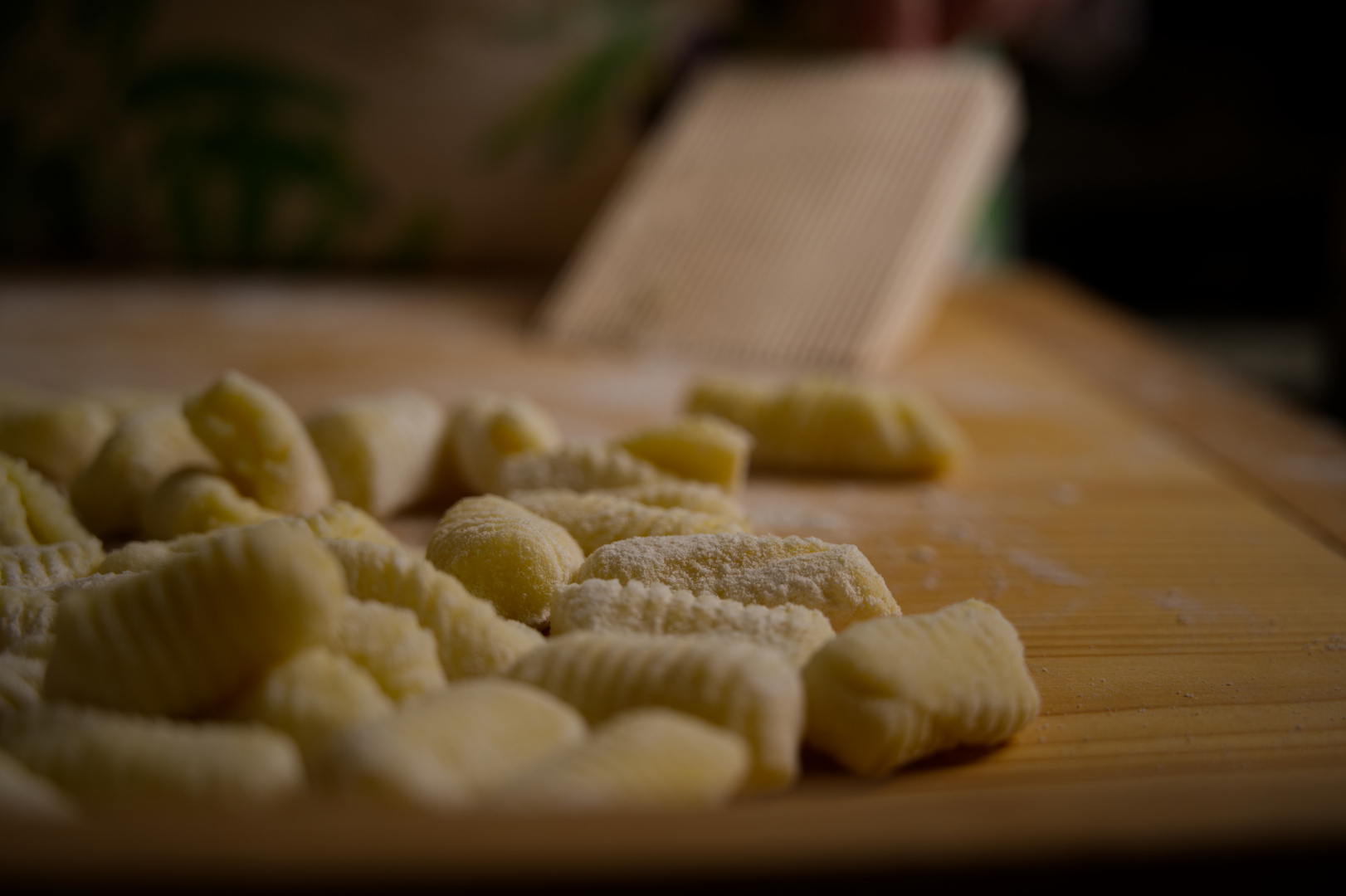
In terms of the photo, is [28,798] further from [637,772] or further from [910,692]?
[910,692]

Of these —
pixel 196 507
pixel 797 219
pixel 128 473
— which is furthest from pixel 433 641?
pixel 797 219

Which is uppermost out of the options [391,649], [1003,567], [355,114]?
[355,114]

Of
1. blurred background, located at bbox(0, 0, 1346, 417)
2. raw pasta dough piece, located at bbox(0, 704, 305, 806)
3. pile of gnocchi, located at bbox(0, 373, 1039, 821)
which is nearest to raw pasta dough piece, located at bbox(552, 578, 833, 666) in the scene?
pile of gnocchi, located at bbox(0, 373, 1039, 821)

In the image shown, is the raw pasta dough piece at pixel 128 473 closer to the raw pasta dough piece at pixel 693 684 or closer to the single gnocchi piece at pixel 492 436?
Answer: the single gnocchi piece at pixel 492 436

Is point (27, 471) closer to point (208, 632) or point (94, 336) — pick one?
point (208, 632)

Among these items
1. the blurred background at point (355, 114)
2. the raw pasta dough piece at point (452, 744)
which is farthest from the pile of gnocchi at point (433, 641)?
the blurred background at point (355, 114)

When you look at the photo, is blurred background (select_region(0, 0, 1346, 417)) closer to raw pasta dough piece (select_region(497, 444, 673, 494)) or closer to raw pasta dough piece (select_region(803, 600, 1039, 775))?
raw pasta dough piece (select_region(497, 444, 673, 494))
